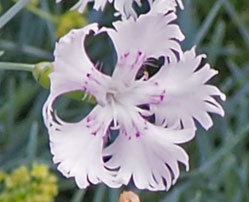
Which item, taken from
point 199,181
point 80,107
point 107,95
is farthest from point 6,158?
point 107,95

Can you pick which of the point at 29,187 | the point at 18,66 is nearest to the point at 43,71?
the point at 18,66

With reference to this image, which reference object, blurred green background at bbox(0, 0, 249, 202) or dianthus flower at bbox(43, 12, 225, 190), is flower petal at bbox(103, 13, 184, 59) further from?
blurred green background at bbox(0, 0, 249, 202)

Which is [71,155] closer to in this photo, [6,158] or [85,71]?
[85,71]

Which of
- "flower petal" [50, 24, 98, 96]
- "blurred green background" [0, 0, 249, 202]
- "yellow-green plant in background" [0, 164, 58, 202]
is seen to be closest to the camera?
"flower petal" [50, 24, 98, 96]

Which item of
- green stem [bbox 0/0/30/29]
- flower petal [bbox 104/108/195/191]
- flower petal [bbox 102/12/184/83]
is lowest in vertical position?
flower petal [bbox 104/108/195/191]

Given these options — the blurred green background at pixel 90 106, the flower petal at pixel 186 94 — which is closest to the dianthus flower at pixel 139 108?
the flower petal at pixel 186 94

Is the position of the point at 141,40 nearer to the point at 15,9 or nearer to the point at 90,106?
the point at 15,9

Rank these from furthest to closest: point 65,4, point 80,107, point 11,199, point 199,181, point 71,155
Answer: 1. point 65,4
2. point 80,107
3. point 199,181
4. point 11,199
5. point 71,155

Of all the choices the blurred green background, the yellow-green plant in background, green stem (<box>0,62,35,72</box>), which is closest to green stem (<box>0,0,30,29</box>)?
green stem (<box>0,62,35,72</box>)
